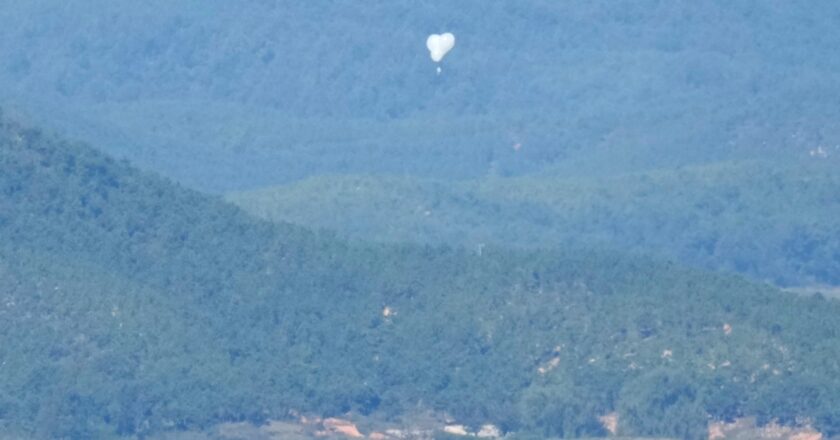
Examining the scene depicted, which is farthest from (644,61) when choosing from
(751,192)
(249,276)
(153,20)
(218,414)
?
(218,414)

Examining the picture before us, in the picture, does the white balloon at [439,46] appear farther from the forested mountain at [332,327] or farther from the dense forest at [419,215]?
the forested mountain at [332,327]

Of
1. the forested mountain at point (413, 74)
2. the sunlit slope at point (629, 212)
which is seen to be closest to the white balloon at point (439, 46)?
the sunlit slope at point (629, 212)

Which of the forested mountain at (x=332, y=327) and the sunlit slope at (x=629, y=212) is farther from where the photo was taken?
the sunlit slope at (x=629, y=212)

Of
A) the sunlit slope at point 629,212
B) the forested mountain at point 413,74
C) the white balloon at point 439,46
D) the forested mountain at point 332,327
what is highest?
the forested mountain at point 332,327

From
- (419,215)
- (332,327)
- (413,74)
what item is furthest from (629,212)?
(413,74)

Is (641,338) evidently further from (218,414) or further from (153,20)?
(153,20)

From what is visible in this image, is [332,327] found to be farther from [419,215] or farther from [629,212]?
[629,212]
